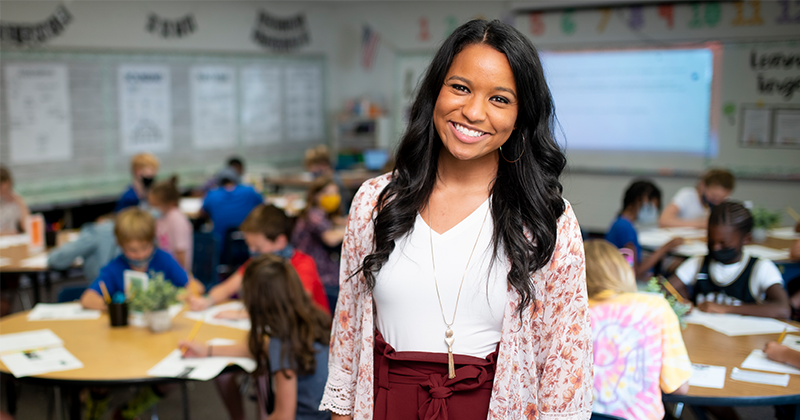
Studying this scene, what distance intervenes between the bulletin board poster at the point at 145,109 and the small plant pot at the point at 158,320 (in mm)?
5199

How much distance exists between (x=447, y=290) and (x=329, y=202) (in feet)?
12.3

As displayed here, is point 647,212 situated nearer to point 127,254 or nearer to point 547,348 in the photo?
point 127,254

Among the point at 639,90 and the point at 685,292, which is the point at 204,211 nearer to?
the point at 685,292

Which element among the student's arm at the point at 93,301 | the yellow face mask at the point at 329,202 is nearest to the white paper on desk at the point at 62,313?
the student's arm at the point at 93,301

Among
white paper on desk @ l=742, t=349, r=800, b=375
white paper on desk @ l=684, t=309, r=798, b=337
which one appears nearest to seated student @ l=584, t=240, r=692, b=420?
white paper on desk @ l=742, t=349, r=800, b=375

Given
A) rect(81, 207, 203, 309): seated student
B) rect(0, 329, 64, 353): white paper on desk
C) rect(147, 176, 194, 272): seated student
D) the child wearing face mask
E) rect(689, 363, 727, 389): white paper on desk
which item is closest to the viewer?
rect(689, 363, 727, 389): white paper on desk

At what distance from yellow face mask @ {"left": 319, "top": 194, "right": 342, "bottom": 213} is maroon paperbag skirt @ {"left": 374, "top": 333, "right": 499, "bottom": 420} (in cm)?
355

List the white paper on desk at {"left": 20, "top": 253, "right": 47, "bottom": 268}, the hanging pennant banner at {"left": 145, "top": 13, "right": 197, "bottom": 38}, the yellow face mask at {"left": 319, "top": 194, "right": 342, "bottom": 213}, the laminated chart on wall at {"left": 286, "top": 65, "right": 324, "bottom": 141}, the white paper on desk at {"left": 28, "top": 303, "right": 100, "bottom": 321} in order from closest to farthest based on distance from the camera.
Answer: the white paper on desk at {"left": 28, "top": 303, "right": 100, "bottom": 321}
the white paper on desk at {"left": 20, "top": 253, "right": 47, "bottom": 268}
the yellow face mask at {"left": 319, "top": 194, "right": 342, "bottom": 213}
the hanging pennant banner at {"left": 145, "top": 13, "right": 197, "bottom": 38}
the laminated chart on wall at {"left": 286, "top": 65, "right": 324, "bottom": 141}

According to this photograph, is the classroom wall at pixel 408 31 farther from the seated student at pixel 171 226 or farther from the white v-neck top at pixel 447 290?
the white v-neck top at pixel 447 290

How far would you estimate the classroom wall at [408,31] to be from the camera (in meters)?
7.02

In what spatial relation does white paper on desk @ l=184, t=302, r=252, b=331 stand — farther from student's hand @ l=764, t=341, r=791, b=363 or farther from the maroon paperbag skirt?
student's hand @ l=764, t=341, r=791, b=363

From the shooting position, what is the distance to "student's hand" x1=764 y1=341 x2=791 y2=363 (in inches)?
90.7

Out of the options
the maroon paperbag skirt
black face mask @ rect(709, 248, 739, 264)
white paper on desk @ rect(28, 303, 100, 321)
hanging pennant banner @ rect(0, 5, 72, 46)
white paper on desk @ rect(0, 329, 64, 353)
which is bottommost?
white paper on desk @ rect(0, 329, 64, 353)

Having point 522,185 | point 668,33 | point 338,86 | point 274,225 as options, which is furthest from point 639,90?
point 522,185
